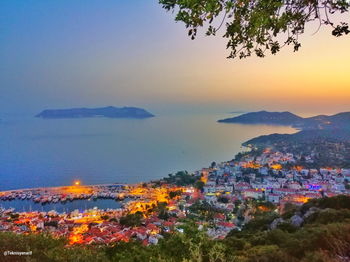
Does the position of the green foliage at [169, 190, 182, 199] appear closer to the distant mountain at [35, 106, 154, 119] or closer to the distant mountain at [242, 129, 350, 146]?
the distant mountain at [242, 129, 350, 146]

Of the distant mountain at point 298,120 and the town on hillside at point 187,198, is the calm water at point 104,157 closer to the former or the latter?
the town on hillside at point 187,198

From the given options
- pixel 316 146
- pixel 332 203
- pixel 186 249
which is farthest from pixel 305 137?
pixel 186 249

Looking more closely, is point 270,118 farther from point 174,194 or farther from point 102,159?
point 174,194

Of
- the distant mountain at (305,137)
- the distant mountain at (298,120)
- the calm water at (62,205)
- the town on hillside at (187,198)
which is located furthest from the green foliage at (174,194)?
the distant mountain at (298,120)

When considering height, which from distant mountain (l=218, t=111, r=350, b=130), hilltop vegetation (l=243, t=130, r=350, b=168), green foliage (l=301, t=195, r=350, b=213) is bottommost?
hilltop vegetation (l=243, t=130, r=350, b=168)

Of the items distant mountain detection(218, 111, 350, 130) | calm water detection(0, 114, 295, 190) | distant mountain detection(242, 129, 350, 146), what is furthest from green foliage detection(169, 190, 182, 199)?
distant mountain detection(218, 111, 350, 130)

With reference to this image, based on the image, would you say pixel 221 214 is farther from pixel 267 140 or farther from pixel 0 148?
pixel 0 148
